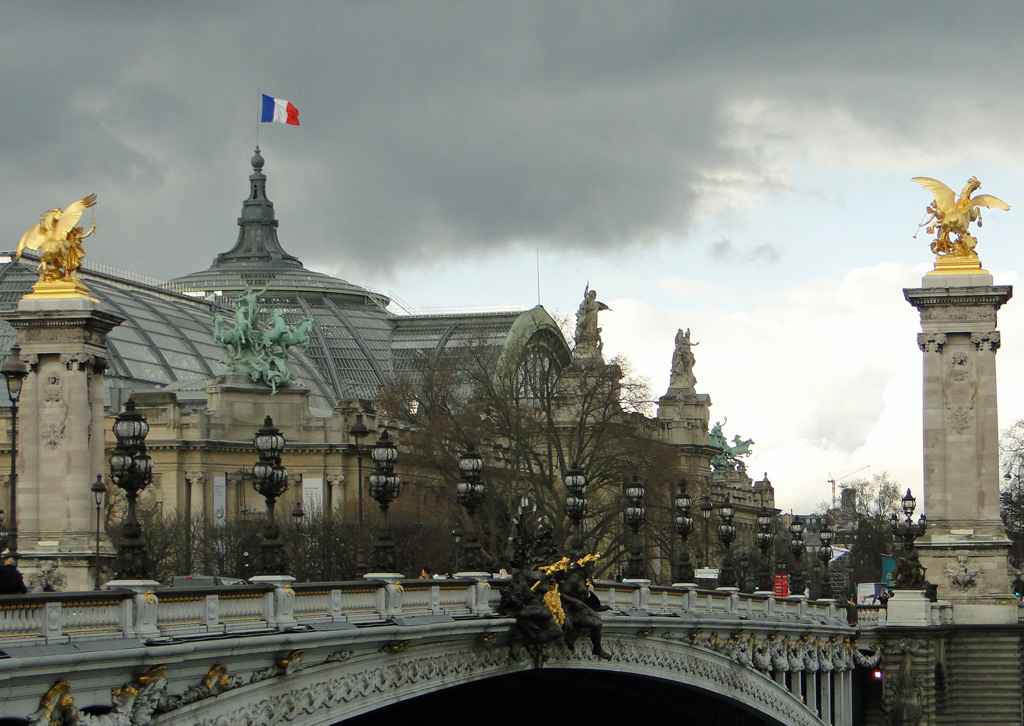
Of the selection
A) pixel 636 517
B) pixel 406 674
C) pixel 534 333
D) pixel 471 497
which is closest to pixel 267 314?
pixel 534 333

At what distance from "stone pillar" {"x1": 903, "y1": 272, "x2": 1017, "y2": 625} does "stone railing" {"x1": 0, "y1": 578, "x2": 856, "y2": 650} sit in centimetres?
3234

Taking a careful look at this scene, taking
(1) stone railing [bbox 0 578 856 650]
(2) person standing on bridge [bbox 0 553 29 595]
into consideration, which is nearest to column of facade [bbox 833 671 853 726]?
(1) stone railing [bbox 0 578 856 650]

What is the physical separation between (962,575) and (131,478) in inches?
1833

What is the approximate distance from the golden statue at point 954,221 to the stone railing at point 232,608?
3506 cm

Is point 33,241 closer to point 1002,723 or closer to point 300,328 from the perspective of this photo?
point 1002,723

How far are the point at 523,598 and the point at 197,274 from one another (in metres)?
111

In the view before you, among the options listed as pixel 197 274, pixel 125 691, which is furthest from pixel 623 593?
pixel 197 274

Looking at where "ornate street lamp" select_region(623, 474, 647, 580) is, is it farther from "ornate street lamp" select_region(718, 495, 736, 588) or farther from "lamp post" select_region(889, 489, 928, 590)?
"lamp post" select_region(889, 489, 928, 590)

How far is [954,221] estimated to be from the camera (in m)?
70.7

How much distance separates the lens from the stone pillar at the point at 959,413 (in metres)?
67.9

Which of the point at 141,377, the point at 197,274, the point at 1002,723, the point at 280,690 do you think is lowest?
the point at 1002,723

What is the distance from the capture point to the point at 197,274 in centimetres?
14075

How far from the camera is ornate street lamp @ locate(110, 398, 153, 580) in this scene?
23.5m

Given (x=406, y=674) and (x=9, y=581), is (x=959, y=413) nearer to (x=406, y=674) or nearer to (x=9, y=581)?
(x=406, y=674)
